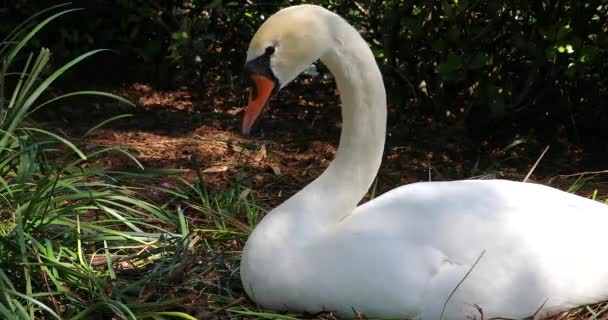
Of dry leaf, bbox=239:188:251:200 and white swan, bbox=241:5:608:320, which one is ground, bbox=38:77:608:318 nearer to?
dry leaf, bbox=239:188:251:200

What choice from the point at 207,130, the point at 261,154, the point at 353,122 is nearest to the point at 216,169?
the point at 261,154

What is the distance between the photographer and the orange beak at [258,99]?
2.74m

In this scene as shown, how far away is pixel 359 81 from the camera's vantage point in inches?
112

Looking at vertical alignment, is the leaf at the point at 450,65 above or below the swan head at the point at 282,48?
below

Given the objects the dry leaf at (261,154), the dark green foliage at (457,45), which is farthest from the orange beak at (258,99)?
the dark green foliage at (457,45)

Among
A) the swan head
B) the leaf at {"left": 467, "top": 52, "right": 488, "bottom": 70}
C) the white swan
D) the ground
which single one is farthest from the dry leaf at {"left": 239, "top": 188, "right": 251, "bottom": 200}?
the leaf at {"left": 467, "top": 52, "right": 488, "bottom": 70}

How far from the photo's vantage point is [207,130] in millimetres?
5242

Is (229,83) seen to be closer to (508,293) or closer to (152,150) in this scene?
(152,150)

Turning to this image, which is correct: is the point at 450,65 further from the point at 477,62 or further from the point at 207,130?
the point at 207,130

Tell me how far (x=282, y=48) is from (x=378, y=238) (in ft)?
2.18

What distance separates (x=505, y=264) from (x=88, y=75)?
4.24m

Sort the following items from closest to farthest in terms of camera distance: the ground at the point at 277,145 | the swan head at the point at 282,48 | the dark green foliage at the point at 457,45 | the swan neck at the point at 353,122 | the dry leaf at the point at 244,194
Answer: the swan head at the point at 282,48
the swan neck at the point at 353,122
the dry leaf at the point at 244,194
the ground at the point at 277,145
the dark green foliage at the point at 457,45

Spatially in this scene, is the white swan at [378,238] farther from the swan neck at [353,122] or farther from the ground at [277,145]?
the ground at [277,145]

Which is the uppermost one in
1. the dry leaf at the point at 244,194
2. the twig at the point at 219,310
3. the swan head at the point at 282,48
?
the swan head at the point at 282,48
